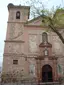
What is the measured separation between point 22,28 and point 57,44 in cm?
554

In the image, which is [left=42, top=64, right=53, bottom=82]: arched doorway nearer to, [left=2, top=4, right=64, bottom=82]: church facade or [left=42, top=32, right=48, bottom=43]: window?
[left=2, top=4, right=64, bottom=82]: church facade

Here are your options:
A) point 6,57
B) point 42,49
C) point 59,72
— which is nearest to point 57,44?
point 42,49

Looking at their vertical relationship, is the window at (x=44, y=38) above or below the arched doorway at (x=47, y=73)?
above

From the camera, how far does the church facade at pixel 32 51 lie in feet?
68.2

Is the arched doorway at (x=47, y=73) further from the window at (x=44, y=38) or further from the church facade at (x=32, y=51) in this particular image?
the window at (x=44, y=38)

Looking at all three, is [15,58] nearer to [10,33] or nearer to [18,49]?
[18,49]

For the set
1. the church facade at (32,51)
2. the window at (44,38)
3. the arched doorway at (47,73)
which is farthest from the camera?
the window at (44,38)

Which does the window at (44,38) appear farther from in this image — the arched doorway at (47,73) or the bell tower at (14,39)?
the arched doorway at (47,73)

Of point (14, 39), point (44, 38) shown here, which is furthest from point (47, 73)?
point (14, 39)

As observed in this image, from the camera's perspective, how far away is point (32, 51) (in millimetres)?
21953

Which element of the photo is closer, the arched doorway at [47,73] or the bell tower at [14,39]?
the bell tower at [14,39]

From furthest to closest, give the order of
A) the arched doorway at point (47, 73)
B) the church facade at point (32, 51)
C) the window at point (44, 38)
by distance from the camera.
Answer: the window at point (44, 38) → the arched doorway at point (47, 73) → the church facade at point (32, 51)

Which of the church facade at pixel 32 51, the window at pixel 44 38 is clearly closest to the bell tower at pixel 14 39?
the church facade at pixel 32 51

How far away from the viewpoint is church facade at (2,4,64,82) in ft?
68.2
